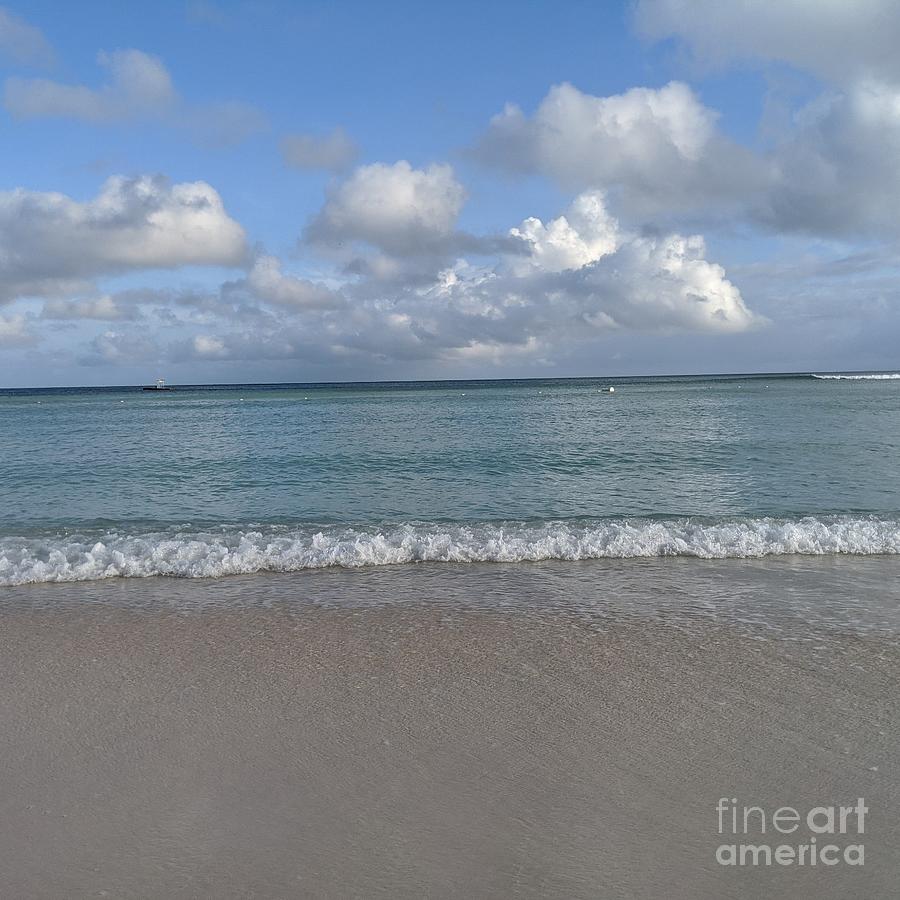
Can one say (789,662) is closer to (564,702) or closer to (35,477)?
(564,702)

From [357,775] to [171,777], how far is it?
3.74 ft

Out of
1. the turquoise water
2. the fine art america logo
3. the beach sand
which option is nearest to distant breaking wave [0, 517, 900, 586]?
the turquoise water

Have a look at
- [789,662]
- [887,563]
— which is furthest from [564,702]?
[887,563]

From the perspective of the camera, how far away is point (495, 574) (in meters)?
9.98

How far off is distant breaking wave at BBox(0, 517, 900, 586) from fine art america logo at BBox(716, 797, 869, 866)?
22.2ft

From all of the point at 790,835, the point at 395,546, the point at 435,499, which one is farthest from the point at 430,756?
the point at 435,499

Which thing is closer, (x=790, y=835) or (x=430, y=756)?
(x=790, y=835)

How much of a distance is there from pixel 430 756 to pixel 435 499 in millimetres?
11621

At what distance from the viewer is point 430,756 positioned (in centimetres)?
477

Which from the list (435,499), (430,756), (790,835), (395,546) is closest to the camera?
(790,835)

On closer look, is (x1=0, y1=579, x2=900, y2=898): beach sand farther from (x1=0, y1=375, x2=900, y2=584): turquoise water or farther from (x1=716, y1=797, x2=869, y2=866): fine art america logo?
(x1=0, y1=375, x2=900, y2=584): turquoise water

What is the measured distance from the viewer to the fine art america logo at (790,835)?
3725 millimetres

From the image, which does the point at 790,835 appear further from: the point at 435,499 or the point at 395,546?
the point at 435,499

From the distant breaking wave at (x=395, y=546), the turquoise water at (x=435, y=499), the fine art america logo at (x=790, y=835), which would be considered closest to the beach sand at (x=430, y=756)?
the fine art america logo at (x=790, y=835)
